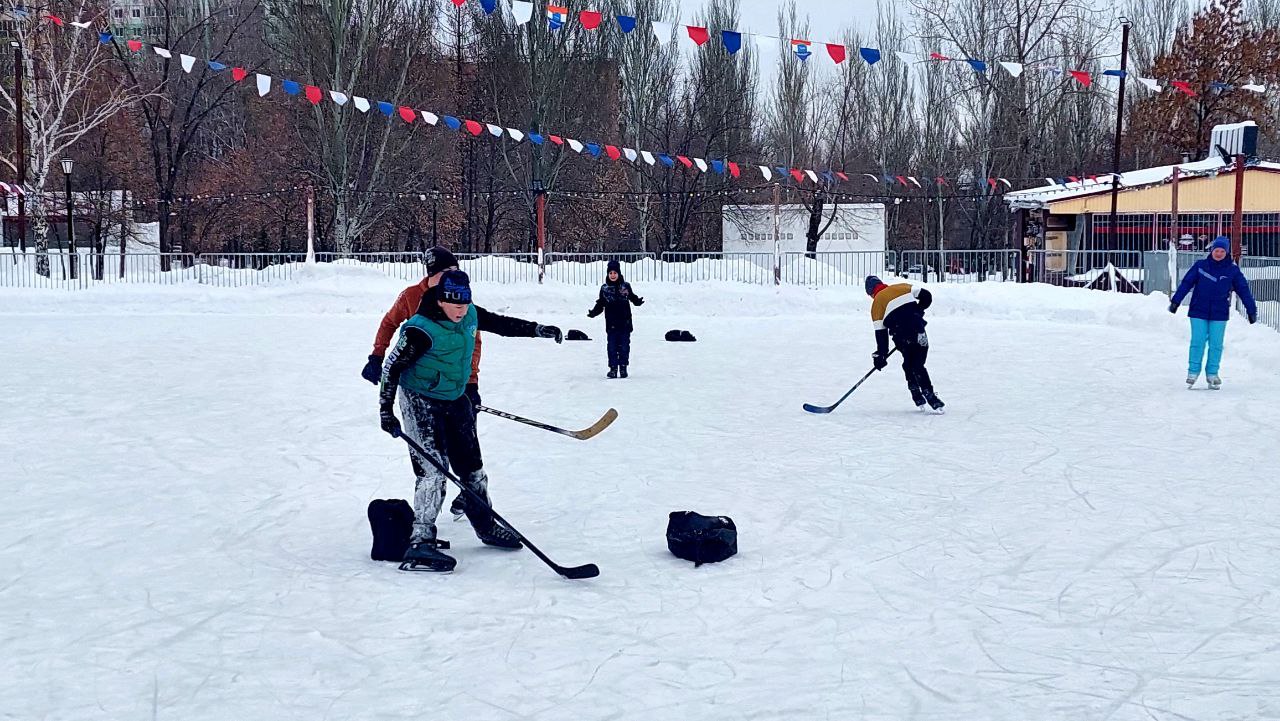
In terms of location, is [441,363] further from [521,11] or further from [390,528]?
[521,11]

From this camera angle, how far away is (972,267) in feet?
85.7

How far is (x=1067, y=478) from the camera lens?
24.5ft

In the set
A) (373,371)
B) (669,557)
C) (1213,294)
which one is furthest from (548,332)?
(1213,294)

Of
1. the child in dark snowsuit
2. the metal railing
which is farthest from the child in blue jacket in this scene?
the metal railing

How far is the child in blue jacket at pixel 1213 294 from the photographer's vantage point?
35.4ft

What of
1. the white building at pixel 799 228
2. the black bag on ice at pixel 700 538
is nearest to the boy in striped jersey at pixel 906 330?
the black bag on ice at pixel 700 538

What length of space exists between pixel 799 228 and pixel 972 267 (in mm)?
19859

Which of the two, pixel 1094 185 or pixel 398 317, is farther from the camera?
pixel 1094 185

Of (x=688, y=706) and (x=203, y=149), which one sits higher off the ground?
(x=203, y=149)

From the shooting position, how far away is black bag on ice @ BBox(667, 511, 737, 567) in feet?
18.4

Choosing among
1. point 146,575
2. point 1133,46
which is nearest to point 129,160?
point 1133,46

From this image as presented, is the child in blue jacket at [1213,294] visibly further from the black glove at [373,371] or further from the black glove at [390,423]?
→ the black glove at [390,423]

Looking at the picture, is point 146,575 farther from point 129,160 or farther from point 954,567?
point 129,160

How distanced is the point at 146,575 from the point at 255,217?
37352 millimetres
